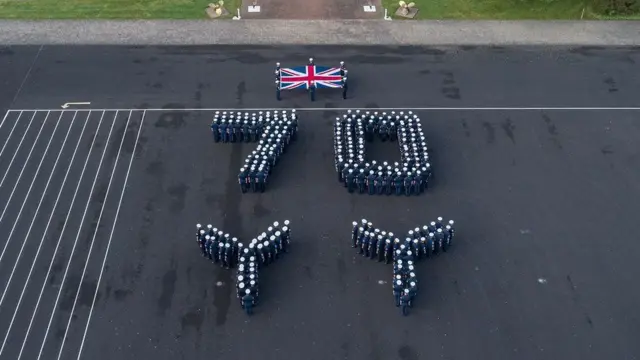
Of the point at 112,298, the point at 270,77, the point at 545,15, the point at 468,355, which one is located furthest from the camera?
the point at 545,15

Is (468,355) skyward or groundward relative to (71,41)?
groundward

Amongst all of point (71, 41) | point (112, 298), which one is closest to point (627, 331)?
point (112, 298)

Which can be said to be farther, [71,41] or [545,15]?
[545,15]

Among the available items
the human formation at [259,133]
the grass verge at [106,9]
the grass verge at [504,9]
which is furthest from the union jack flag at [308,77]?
the grass verge at [504,9]

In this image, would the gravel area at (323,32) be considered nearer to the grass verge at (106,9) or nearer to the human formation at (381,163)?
the grass verge at (106,9)

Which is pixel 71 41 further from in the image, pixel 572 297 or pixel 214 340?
pixel 572 297

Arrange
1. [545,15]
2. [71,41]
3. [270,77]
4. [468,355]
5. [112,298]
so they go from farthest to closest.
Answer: [545,15]
[71,41]
[270,77]
[112,298]
[468,355]

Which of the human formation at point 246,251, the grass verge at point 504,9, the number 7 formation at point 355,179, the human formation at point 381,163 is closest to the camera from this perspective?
the human formation at point 246,251

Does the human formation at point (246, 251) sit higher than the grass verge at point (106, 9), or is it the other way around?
the grass verge at point (106, 9)
